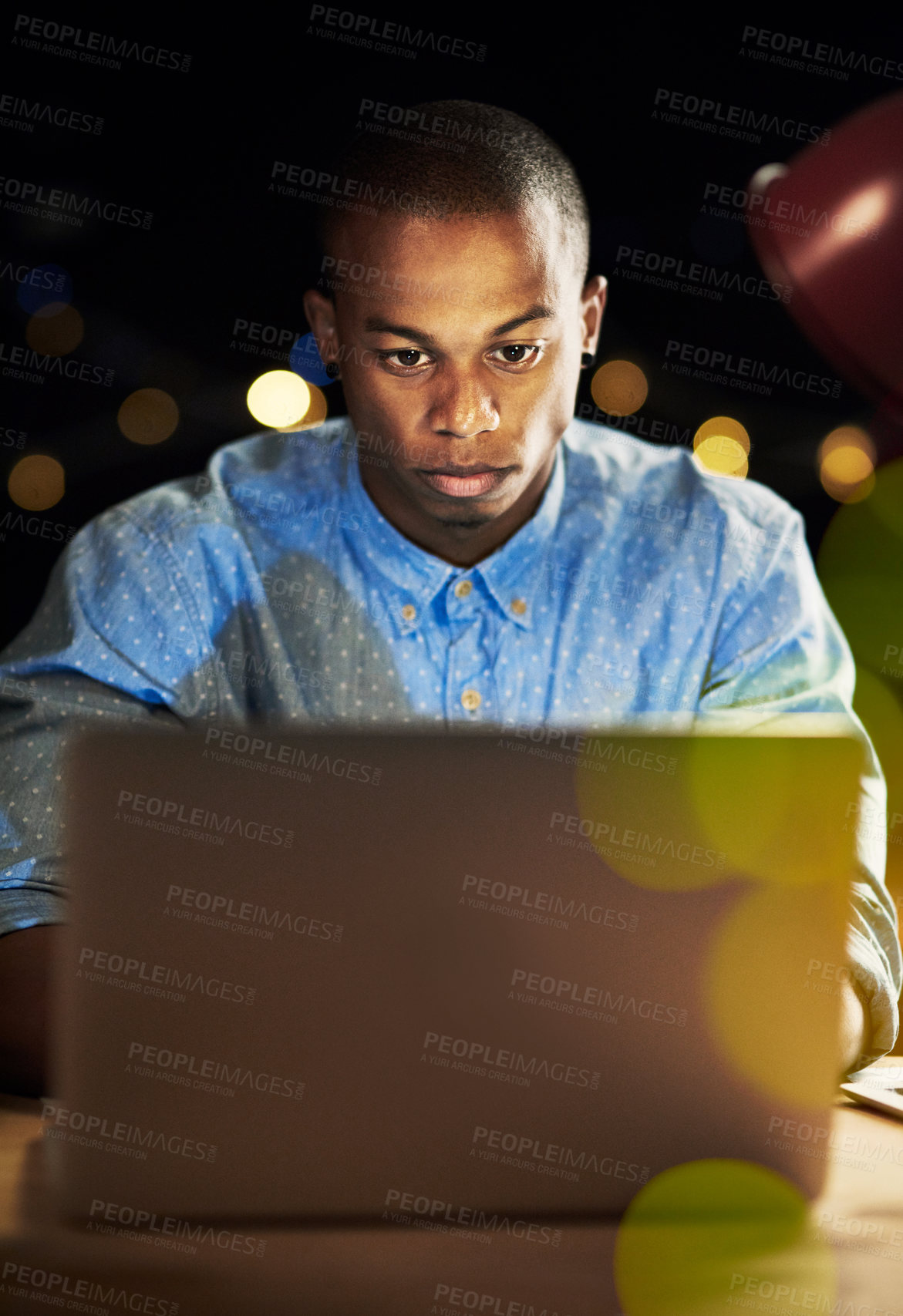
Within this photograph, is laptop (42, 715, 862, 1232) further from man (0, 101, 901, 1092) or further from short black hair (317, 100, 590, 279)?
short black hair (317, 100, 590, 279)

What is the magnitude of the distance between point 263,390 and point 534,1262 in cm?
324

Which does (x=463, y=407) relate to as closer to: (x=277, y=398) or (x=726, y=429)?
(x=277, y=398)

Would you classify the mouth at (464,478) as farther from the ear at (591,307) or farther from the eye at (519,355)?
the ear at (591,307)

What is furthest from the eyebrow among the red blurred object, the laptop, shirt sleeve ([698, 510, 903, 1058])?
the laptop

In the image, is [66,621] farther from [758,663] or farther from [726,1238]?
[726,1238]

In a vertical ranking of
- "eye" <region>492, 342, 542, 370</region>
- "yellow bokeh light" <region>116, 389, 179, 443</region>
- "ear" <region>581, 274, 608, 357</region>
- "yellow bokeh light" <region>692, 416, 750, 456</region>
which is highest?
"yellow bokeh light" <region>692, 416, 750, 456</region>

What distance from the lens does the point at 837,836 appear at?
0.62 meters

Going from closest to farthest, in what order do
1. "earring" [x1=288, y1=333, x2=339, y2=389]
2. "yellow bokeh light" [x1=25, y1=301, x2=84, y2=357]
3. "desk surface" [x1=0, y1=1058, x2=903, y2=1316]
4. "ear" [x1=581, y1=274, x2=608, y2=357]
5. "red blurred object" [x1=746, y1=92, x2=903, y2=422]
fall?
"desk surface" [x1=0, y1=1058, x2=903, y2=1316] < "ear" [x1=581, y1=274, x2=608, y2=357] < "red blurred object" [x1=746, y1=92, x2=903, y2=422] < "earring" [x1=288, y1=333, x2=339, y2=389] < "yellow bokeh light" [x1=25, y1=301, x2=84, y2=357]

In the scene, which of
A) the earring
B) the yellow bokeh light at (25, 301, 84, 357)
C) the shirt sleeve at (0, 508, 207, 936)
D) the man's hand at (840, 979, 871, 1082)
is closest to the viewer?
the man's hand at (840, 979, 871, 1082)

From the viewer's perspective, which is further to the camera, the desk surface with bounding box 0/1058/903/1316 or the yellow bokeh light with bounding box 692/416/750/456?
the yellow bokeh light with bounding box 692/416/750/456

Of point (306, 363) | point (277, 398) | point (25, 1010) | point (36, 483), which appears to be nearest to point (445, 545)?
point (25, 1010)

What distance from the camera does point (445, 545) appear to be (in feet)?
5.47

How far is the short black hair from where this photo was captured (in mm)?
1433

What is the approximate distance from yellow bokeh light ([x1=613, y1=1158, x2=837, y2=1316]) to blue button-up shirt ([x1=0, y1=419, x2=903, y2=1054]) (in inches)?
33.9
